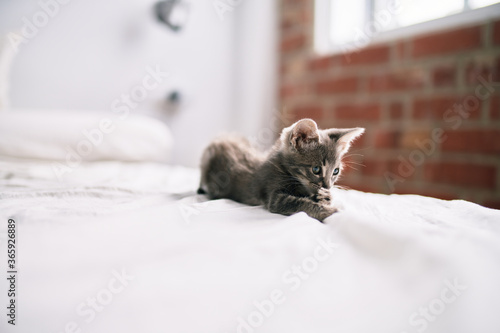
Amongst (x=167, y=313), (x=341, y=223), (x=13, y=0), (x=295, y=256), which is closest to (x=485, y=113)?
(x=341, y=223)

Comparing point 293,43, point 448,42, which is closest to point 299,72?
point 293,43

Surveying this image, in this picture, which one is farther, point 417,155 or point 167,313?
point 417,155

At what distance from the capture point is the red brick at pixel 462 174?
1.66 metres

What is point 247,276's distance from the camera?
51cm

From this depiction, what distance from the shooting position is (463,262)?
1.61ft

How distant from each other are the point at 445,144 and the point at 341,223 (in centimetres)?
150

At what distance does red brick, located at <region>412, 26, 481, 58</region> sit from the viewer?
5.56 feet

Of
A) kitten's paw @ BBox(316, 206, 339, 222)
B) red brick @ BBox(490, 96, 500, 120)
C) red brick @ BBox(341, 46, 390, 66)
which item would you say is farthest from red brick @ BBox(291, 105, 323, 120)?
kitten's paw @ BBox(316, 206, 339, 222)

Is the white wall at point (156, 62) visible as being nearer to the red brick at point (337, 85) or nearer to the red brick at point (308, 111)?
the red brick at point (308, 111)

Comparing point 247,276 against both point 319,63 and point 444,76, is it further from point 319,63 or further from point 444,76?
point 319,63

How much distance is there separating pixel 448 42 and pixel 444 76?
0.61 ft

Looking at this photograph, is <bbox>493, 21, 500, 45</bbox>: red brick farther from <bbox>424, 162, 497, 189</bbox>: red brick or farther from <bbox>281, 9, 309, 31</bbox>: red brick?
<bbox>281, 9, 309, 31</bbox>: red brick

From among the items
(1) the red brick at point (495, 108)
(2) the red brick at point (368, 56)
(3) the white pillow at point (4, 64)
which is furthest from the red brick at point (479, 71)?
(3) the white pillow at point (4, 64)

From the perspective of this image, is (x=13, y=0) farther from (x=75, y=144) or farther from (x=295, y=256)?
(x=295, y=256)
